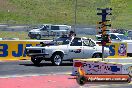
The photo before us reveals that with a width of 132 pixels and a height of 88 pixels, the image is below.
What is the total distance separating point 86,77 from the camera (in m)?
16.1

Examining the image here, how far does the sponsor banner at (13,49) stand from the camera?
97.1 ft

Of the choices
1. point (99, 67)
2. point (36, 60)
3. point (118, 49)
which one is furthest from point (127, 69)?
point (118, 49)

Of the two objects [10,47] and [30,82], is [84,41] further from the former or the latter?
[30,82]

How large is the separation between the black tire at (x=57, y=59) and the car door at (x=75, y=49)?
0.60 m

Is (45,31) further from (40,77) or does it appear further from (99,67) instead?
(99,67)

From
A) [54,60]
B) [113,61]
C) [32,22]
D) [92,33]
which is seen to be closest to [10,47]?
[54,60]

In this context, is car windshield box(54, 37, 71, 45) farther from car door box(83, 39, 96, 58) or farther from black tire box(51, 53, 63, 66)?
car door box(83, 39, 96, 58)

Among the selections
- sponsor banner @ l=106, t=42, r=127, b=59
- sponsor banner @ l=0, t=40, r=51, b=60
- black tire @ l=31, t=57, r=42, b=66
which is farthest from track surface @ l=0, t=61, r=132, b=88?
sponsor banner @ l=106, t=42, r=127, b=59

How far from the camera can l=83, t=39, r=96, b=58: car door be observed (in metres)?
26.9

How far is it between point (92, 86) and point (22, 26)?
1858 inches

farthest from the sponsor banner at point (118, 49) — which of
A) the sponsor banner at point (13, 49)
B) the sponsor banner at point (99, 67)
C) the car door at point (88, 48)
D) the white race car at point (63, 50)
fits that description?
the sponsor banner at point (99, 67)

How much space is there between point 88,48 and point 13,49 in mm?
5673

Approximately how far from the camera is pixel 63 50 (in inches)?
1027

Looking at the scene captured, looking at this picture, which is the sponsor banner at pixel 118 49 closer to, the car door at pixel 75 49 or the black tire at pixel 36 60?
the car door at pixel 75 49
